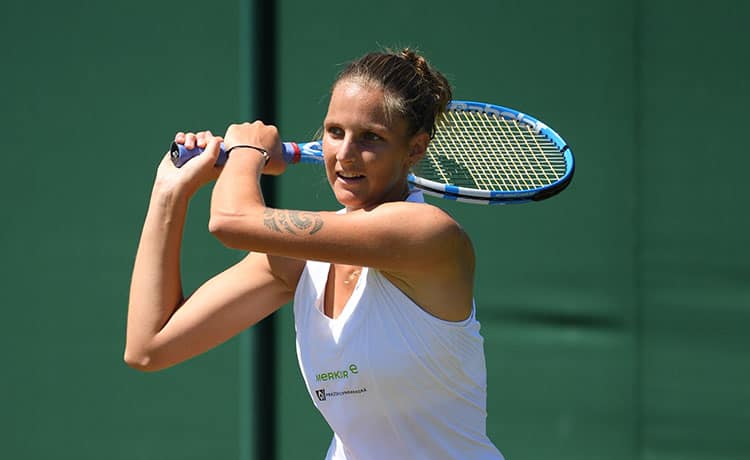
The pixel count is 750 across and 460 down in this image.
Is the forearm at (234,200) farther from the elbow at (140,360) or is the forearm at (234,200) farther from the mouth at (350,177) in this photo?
the elbow at (140,360)

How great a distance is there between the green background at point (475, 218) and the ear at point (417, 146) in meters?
1.59

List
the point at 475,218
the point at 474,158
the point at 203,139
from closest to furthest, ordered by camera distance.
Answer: the point at 203,139 < the point at 474,158 < the point at 475,218

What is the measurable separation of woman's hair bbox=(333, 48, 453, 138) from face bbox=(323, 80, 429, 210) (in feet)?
0.05

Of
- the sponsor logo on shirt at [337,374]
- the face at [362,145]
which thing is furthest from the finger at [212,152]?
the sponsor logo on shirt at [337,374]

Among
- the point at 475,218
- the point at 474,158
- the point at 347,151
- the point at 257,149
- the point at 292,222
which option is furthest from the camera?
the point at 475,218

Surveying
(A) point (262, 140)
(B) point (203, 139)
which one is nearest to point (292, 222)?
(A) point (262, 140)

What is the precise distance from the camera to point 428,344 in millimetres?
2189

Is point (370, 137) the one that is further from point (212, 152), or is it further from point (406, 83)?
point (212, 152)

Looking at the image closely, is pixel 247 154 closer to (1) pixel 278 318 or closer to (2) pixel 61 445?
(1) pixel 278 318

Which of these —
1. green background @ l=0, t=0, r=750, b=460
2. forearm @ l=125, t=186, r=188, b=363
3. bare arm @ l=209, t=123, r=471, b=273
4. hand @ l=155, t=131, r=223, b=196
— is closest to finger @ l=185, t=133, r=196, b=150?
hand @ l=155, t=131, r=223, b=196

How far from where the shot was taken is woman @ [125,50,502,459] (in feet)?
6.86

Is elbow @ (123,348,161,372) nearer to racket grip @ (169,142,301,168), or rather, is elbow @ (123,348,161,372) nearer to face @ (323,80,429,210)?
racket grip @ (169,142,301,168)

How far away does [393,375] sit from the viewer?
219cm

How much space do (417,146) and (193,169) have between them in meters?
0.45
